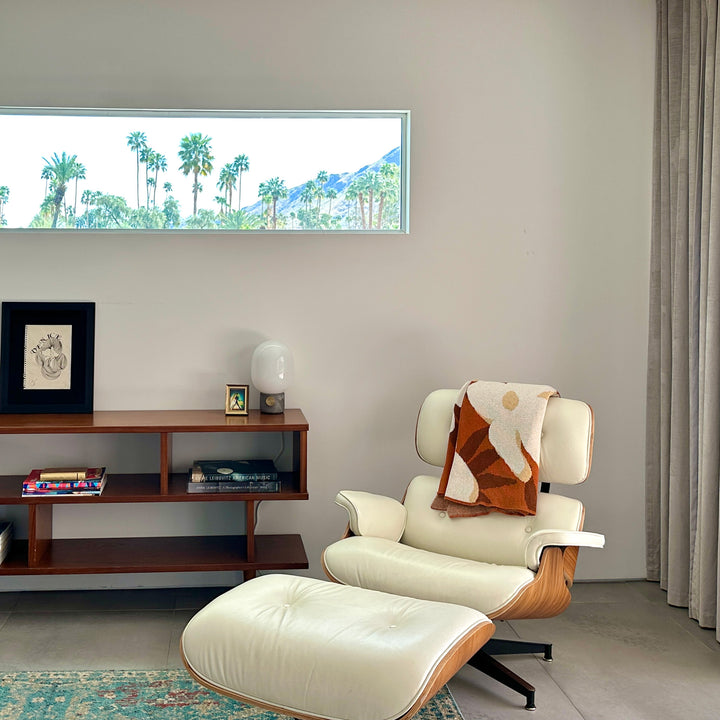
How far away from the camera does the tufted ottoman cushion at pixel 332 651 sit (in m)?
1.82

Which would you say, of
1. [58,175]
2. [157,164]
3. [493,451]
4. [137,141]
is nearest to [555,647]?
[493,451]

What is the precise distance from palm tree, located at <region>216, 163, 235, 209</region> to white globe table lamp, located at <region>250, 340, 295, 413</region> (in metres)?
0.69

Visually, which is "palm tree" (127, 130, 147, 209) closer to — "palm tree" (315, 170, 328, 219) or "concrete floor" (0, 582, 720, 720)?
"palm tree" (315, 170, 328, 219)

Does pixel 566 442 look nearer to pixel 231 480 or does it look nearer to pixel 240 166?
pixel 231 480

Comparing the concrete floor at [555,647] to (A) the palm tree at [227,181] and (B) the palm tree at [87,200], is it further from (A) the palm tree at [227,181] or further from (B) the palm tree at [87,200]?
(A) the palm tree at [227,181]

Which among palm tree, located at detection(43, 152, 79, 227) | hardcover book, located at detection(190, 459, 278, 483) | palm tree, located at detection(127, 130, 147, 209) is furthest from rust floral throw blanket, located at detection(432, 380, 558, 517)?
palm tree, located at detection(43, 152, 79, 227)

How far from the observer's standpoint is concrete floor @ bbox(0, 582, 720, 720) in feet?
8.15

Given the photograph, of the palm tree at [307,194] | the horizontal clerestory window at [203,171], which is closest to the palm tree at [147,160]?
the horizontal clerestory window at [203,171]

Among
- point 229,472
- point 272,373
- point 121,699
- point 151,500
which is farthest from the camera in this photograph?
point 272,373

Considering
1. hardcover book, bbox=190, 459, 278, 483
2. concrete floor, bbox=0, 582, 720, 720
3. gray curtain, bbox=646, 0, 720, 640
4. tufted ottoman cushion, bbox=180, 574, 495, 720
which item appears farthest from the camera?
hardcover book, bbox=190, 459, 278, 483

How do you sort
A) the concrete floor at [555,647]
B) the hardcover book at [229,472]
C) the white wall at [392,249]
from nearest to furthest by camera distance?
the concrete floor at [555,647], the hardcover book at [229,472], the white wall at [392,249]

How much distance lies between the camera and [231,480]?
3.09m

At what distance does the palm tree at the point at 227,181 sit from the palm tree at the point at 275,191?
0.15 m

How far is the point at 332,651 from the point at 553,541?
35.4 inches
